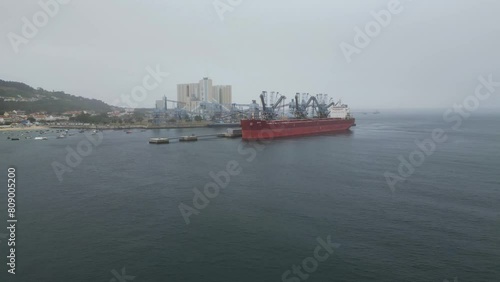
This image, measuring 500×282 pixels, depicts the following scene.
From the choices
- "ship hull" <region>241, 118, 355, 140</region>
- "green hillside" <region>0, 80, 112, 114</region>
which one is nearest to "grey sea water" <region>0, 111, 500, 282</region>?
"ship hull" <region>241, 118, 355, 140</region>

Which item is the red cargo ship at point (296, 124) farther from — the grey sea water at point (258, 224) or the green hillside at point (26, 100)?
the green hillside at point (26, 100)

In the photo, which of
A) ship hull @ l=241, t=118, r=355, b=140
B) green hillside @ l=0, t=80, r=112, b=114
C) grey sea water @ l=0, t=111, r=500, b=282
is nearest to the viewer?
grey sea water @ l=0, t=111, r=500, b=282

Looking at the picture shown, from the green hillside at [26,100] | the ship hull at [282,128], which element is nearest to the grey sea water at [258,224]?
the ship hull at [282,128]

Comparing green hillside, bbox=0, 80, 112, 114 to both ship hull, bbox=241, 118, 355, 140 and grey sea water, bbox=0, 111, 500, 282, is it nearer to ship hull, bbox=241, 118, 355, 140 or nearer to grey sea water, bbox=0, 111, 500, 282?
ship hull, bbox=241, 118, 355, 140

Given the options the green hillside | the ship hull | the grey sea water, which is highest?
the green hillside

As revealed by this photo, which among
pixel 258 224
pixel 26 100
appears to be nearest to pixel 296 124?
pixel 258 224

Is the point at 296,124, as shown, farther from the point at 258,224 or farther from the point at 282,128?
the point at 258,224
